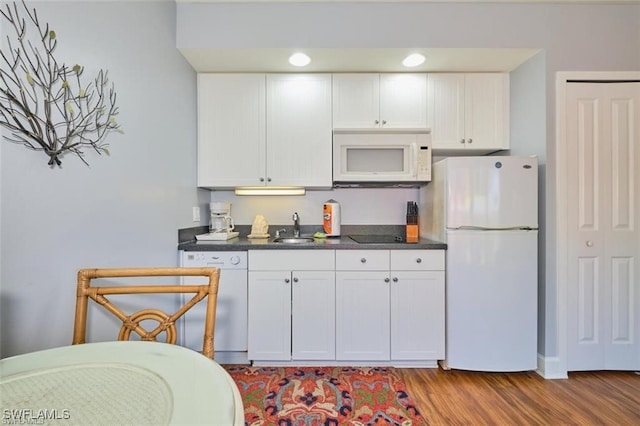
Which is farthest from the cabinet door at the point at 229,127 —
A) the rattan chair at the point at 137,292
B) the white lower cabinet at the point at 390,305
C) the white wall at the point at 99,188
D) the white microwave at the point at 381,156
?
the rattan chair at the point at 137,292

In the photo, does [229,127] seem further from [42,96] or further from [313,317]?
[313,317]

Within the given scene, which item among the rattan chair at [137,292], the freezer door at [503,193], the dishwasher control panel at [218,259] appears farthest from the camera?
the dishwasher control panel at [218,259]

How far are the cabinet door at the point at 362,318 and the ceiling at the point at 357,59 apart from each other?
1562 mm

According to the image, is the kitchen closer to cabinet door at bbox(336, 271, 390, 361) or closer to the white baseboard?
the white baseboard

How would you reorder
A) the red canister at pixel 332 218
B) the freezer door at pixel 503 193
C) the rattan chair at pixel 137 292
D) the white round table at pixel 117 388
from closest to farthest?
1. the white round table at pixel 117 388
2. the rattan chair at pixel 137 292
3. the freezer door at pixel 503 193
4. the red canister at pixel 332 218

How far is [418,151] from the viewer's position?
7.35 ft

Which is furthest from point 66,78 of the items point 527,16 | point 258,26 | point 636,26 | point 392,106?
point 636,26

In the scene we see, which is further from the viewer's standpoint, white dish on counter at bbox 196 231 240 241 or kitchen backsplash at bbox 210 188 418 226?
kitchen backsplash at bbox 210 188 418 226

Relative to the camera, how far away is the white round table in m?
0.54

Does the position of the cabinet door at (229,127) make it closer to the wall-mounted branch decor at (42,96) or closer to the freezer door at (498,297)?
the wall-mounted branch decor at (42,96)

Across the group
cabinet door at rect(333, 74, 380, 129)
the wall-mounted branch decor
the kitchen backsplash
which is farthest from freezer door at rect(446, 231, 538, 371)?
the wall-mounted branch decor

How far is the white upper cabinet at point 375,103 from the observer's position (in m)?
2.27

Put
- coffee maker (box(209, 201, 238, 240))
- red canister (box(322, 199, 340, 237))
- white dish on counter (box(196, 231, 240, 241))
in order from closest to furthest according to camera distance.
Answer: white dish on counter (box(196, 231, 240, 241)) < coffee maker (box(209, 201, 238, 240)) < red canister (box(322, 199, 340, 237))

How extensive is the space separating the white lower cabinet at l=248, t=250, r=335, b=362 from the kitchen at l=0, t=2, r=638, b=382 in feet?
2.19
